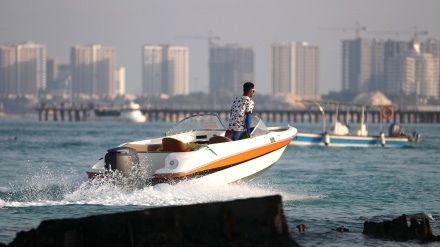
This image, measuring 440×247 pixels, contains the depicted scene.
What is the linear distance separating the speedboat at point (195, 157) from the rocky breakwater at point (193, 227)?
713cm

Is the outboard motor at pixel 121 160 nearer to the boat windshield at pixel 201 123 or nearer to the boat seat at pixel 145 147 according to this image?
the boat seat at pixel 145 147

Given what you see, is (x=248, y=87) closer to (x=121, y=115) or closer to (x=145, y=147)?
(x=145, y=147)

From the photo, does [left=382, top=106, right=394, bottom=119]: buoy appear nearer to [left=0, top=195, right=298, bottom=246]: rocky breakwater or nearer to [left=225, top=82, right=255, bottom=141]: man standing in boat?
[left=225, top=82, right=255, bottom=141]: man standing in boat

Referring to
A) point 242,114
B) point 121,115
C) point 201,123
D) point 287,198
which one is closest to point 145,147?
point 242,114

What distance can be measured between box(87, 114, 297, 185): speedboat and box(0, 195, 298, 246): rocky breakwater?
7.13 m

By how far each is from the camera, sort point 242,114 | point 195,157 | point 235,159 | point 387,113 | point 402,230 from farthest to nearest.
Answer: point 387,113 → point 242,114 → point 235,159 → point 195,157 → point 402,230

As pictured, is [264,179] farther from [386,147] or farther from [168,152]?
[386,147]

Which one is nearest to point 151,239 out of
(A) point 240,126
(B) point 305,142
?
(A) point 240,126

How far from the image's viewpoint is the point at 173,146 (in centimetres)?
1942

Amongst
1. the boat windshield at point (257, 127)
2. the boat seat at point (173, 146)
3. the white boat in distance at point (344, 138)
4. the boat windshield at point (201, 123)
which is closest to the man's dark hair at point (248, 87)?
the boat windshield at point (257, 127)

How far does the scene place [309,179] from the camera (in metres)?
30.3

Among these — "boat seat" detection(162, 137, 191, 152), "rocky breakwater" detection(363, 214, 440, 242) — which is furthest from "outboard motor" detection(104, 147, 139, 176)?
"rocky breakwater" detection(363, 214, 440, 242)

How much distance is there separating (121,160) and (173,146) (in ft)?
4.59

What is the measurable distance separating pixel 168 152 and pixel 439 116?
15854cm
